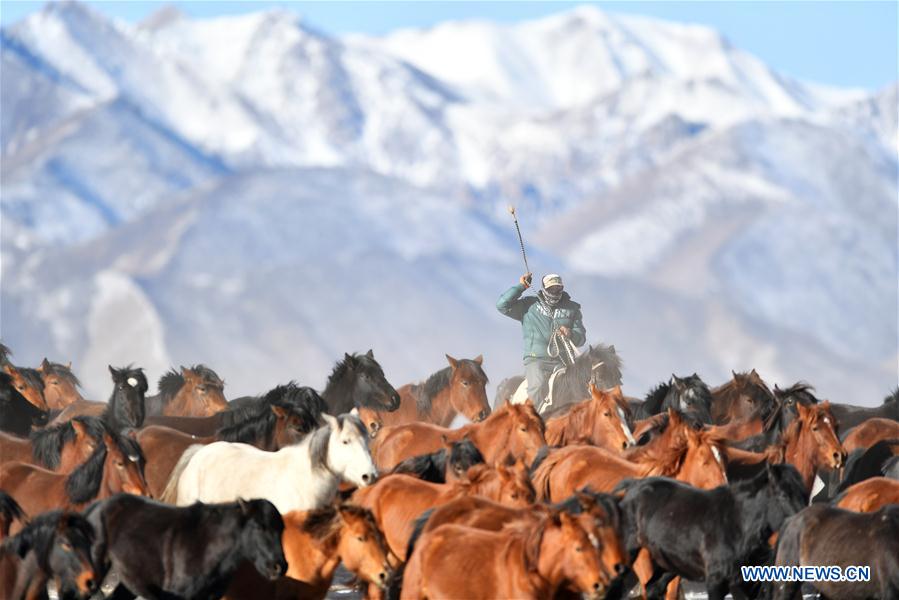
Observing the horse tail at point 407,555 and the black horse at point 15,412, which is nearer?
the horse tail at point 407,555

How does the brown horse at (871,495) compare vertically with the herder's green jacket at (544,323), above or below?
below

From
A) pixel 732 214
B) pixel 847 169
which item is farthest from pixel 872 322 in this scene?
pixel 847 169

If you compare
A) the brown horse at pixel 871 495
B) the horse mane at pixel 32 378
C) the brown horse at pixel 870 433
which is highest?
the horse mane at pixel 32 378

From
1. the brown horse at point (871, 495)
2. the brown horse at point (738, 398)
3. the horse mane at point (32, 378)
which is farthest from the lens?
the horse mane at point (32, 378)

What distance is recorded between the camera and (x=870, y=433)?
52.6ft

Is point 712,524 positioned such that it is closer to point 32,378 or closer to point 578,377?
point 578,377

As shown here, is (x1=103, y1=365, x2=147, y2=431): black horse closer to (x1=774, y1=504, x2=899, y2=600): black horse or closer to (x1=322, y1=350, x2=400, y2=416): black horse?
(x1=322, y1=350, x2=400, y2=416): black horse

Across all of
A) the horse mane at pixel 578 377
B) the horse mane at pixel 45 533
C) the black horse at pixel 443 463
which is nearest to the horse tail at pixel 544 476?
the black horse at pixel 443 463

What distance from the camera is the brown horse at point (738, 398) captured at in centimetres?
1776

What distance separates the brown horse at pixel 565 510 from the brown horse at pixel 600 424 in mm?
4385

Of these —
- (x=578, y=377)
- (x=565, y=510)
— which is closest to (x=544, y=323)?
(x=578, y=377)

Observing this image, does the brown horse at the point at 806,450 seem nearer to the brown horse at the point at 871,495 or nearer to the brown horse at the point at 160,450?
the brown horse at the point at 871,495

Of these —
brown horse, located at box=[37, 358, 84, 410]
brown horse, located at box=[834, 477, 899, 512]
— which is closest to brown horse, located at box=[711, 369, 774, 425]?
brown horse, located at box=[834, 477, 899, 512]

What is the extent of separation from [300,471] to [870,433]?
243 inches
